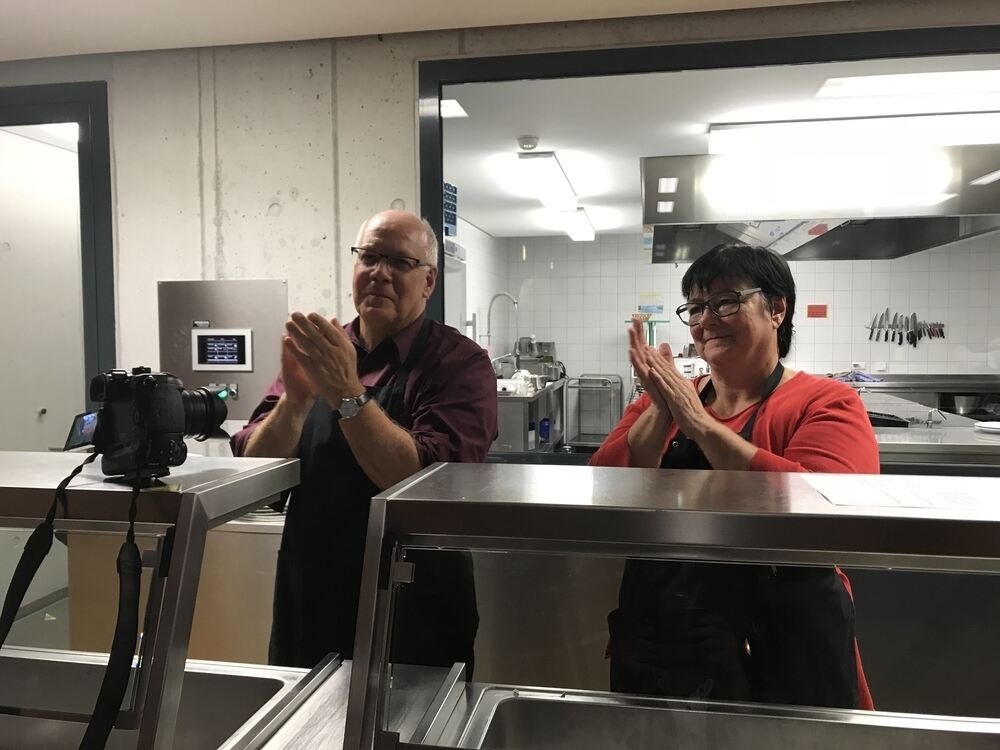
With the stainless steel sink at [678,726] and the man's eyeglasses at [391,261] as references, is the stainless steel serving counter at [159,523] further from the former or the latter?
the man's eyeglasses at [391,261]

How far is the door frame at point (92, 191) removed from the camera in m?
2.56

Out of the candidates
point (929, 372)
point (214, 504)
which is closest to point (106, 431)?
point (214, 504)

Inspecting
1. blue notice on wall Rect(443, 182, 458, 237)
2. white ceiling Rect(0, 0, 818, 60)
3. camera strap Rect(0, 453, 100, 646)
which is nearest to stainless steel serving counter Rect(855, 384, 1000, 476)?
white ceiling Rect(0, 0, 818, 60)

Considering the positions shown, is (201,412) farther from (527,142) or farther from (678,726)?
(527,142)

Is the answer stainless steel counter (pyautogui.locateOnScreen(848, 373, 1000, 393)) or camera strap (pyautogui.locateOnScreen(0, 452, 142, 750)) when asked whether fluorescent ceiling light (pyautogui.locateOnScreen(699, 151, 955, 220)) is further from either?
camera strap (pyautogui.locateOnScreen(0, 452, 142, 750))

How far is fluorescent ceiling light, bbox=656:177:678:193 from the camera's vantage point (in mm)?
3008

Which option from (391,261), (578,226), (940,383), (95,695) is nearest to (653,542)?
(95,695)

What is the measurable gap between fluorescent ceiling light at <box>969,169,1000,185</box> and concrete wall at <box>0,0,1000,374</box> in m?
1.61

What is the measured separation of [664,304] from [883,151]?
1.09 meters

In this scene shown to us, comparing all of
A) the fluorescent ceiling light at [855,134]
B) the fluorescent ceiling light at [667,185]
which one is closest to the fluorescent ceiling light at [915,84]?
the fluorescent ceiling light at [855,134]

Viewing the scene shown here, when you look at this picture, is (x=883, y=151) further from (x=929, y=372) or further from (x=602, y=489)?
(x=602, y=489)

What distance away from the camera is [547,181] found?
149 inches

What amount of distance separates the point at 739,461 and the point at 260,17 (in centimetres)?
193

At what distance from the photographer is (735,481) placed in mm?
915
